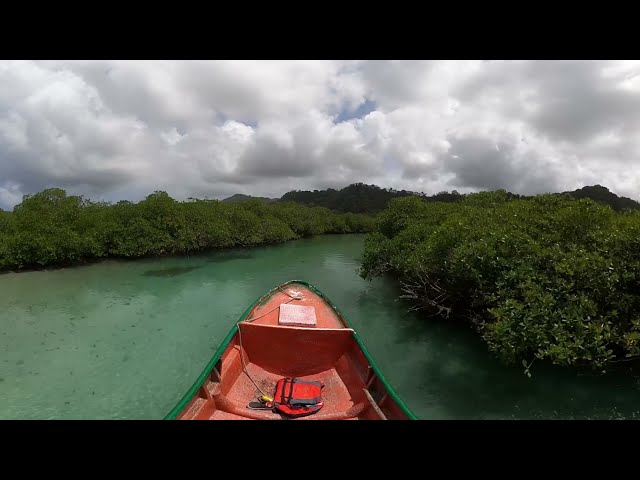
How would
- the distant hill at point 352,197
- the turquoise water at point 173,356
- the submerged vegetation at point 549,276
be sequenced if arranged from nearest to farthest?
the submerged vegetation at point 549,276
the turquoise water at point 173,356
the distant hill at point 352,197

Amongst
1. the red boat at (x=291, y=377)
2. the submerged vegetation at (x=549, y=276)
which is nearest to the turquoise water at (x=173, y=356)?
the submerged vegetation at (x=549, y=276)

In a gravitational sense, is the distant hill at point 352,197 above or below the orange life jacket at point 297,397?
above

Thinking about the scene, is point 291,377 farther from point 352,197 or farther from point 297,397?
point 352,197

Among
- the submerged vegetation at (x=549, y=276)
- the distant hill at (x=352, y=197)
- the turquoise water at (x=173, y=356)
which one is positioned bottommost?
the turquoise water at (x=173, y=356)

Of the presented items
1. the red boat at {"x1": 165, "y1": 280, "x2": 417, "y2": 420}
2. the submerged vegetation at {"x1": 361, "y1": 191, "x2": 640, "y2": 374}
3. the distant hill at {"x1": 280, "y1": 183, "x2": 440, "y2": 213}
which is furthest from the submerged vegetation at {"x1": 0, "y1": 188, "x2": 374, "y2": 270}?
the distant hill at {"x1": 280, "y1": 183, "x2": 440, "y2": 213}

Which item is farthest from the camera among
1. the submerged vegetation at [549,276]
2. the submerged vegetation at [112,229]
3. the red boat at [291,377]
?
the submerged vegetation at [112,229]

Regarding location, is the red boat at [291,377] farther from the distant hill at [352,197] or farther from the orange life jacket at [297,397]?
the distant hill at [352,197]

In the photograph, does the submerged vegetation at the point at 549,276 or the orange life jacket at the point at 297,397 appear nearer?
the orange life jacket at the point at 297,397
